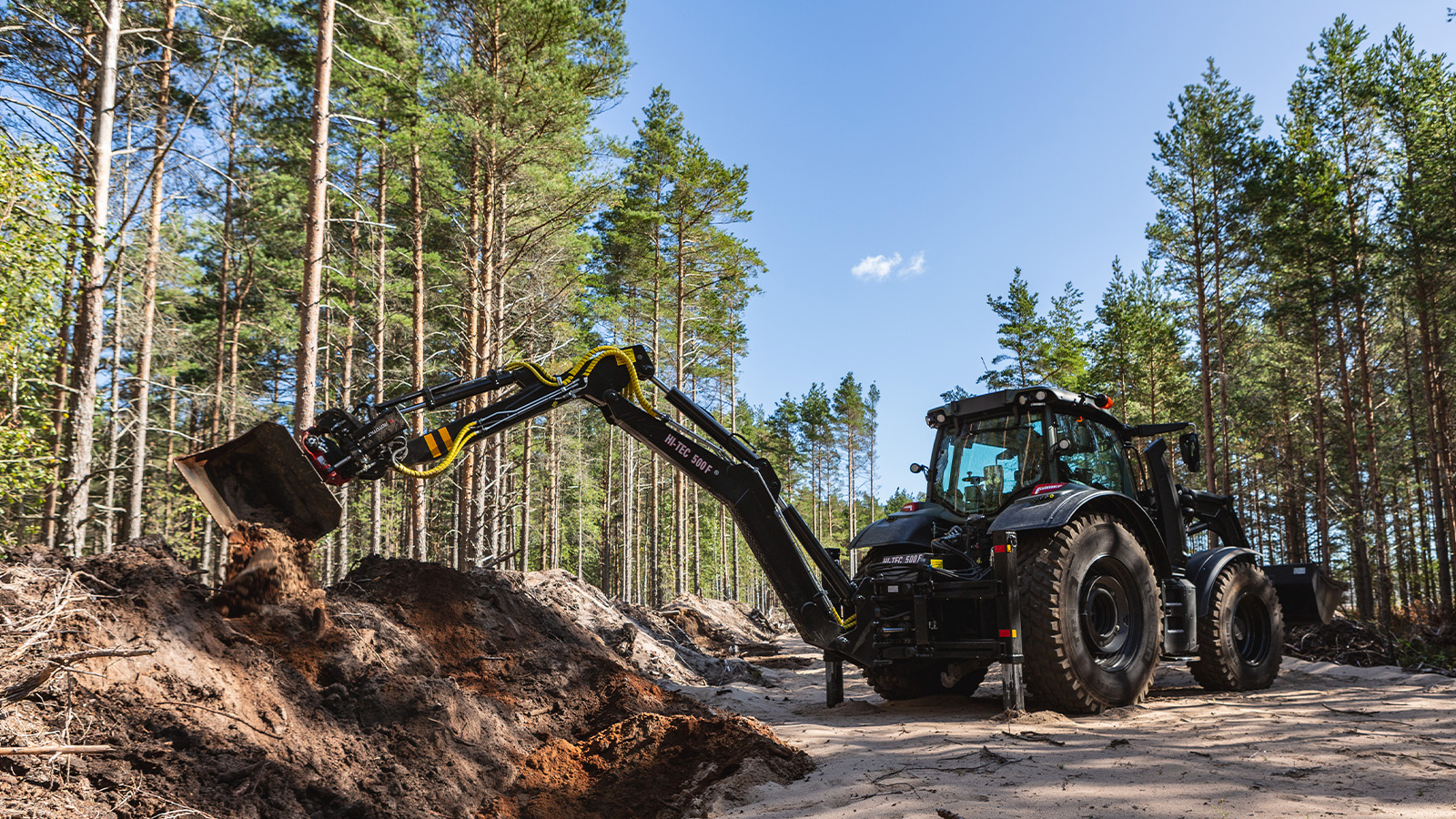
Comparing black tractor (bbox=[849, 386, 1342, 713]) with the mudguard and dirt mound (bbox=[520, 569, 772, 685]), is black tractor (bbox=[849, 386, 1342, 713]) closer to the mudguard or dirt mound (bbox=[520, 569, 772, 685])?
the mudguard

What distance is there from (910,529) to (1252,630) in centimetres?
407

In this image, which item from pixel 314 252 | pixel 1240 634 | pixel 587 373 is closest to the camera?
pixel 587 373

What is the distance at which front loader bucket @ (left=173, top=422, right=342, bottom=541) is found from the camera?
15.9ft

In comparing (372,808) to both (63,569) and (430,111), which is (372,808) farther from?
(430,111)

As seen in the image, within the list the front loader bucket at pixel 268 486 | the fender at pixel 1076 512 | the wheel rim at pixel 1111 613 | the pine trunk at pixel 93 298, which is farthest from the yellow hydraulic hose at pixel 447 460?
the pine trunk at pixel 93 298

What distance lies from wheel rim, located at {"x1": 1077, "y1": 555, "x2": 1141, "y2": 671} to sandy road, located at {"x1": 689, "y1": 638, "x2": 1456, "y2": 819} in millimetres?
438

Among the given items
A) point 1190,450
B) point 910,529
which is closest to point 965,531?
point 910,529

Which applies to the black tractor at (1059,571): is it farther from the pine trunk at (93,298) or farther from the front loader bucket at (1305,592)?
the pine trunk at (93,298)

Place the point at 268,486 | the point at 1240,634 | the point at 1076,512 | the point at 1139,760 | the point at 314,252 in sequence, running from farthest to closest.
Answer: the point at 314,252 < the point at 1240,634 < the point at 1076,512 < the point at 268,486 < the point at 1139,760

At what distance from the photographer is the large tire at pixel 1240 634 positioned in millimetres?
7359

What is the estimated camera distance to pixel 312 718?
4.12 meters

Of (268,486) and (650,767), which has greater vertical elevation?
(268,486)

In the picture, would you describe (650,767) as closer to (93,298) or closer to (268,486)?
(268,486)

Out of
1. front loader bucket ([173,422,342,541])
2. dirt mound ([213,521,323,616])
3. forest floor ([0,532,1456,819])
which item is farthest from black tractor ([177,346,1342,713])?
forest floor ([0,532,1456,819])
